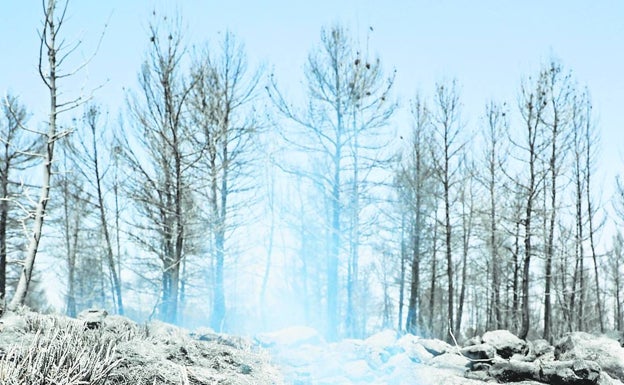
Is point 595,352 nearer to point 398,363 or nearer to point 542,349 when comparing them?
point 542,349

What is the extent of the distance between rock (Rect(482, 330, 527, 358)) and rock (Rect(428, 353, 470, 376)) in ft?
2.16

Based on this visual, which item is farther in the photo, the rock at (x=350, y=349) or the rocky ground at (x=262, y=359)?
the rock at (x=350, y=349)

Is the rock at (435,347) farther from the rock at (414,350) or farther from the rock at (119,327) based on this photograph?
the rock at (119,327)

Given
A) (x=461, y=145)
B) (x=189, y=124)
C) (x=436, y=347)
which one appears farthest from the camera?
(x=461, y=145)

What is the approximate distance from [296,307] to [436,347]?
13355mm

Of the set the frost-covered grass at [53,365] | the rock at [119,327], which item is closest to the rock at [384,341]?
the rock at [119,327]

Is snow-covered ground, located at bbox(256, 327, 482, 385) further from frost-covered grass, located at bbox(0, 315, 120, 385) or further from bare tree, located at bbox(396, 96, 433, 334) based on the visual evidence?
bare tree, located at bbox(396, 96, 433, 334)

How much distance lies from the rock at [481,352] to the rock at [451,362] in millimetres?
117

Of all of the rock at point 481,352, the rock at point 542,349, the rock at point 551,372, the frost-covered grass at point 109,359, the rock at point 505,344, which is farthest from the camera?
the rock at point 542,349

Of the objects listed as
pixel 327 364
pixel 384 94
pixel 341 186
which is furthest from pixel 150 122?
pixel 327 364

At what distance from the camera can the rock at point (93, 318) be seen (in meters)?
7.29

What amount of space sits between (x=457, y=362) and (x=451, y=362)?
0.09m

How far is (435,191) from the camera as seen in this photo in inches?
778

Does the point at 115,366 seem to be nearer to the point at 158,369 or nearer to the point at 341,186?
the point at 158,369
